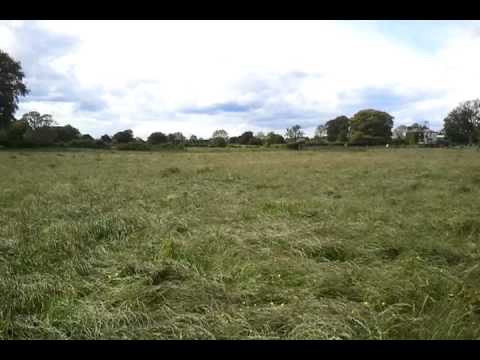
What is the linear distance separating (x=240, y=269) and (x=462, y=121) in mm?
57890

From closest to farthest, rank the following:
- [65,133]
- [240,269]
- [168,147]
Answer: [240,269], [65,133], [168,147]

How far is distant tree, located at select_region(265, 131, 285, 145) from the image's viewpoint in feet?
154

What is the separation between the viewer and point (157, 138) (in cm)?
5112

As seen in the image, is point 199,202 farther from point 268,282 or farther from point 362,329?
point 362,329

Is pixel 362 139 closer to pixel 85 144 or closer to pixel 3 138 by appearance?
pixel 85 144

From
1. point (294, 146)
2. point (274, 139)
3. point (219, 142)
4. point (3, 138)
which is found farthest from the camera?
point (219, 142)

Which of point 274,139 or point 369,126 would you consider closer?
point 369,126

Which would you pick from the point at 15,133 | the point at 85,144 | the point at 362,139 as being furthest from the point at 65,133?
the point at 362,139

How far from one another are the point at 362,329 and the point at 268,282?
1125mm

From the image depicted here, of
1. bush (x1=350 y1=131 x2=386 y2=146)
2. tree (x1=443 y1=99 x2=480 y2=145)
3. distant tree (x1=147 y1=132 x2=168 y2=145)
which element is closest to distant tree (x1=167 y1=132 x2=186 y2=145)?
distant tree (x1=147 y1=132 x2=168 y2=145)

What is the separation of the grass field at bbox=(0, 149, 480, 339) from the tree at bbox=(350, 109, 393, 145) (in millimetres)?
27397

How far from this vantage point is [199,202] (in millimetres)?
8336
